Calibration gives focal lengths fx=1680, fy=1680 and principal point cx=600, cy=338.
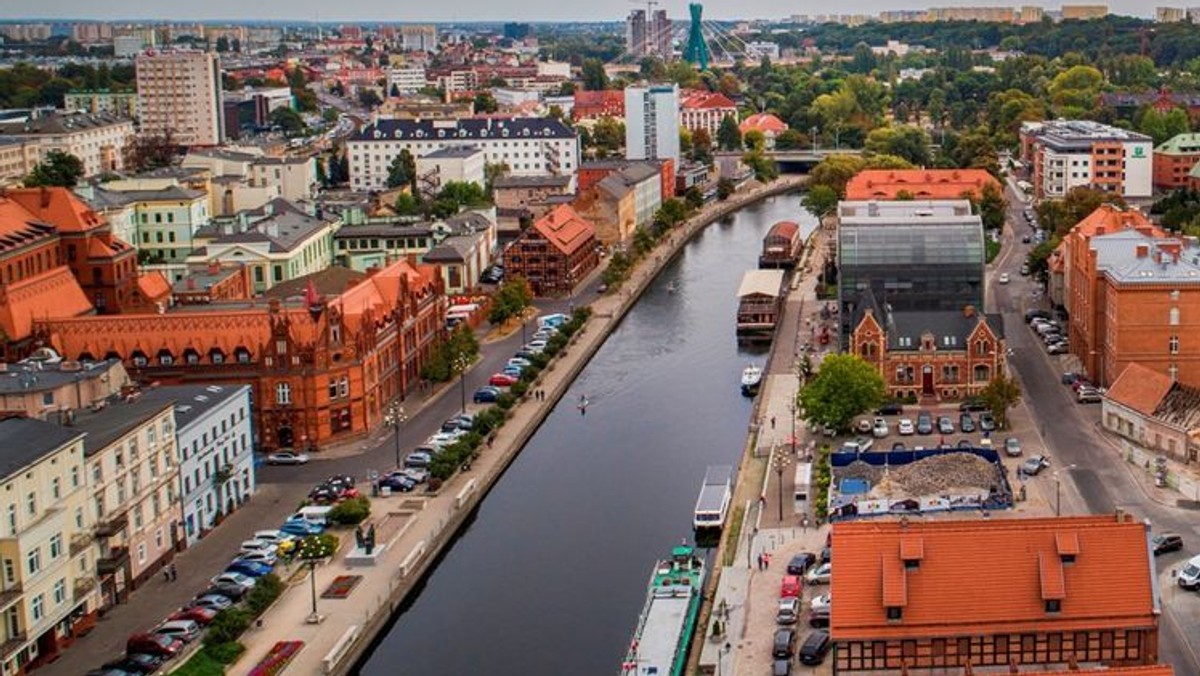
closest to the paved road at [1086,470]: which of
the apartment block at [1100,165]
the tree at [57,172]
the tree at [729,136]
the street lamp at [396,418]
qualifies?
the street lamp at [396,418]

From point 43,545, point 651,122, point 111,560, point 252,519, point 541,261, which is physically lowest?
point 252,519

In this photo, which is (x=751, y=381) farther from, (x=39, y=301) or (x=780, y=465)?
(x=39, y=301)

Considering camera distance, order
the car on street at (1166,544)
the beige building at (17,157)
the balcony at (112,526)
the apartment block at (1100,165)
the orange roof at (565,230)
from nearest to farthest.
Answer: the balcony at (112,526), the car on street at (1166,544), the orange roof at (565,230), the apartment block at (1100,165), the beige building at (17,157)

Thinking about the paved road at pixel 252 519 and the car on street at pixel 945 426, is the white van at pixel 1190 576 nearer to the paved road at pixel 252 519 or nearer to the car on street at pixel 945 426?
the car on street at pixel 945 426

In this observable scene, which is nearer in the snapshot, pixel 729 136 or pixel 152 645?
pixel 152 645

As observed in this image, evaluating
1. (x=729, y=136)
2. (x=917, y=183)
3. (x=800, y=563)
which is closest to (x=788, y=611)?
(x=800, y=563)

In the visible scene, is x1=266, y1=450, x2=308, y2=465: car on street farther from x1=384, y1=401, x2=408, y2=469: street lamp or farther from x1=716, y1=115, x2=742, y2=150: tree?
x1=716, y1=115, x2=742, y2=150: tree

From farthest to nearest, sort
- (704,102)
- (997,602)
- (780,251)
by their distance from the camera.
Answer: (704,102)
(780,251)
(997,602)
